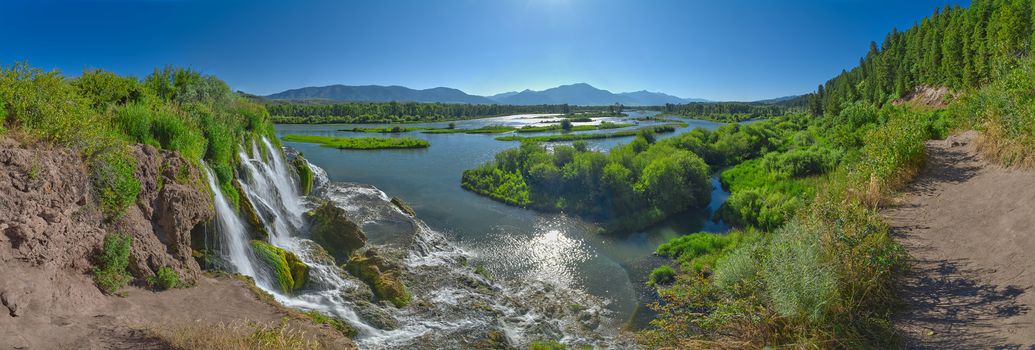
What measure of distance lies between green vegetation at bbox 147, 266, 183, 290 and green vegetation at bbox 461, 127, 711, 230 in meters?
20.0

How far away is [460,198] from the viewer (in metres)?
32.2

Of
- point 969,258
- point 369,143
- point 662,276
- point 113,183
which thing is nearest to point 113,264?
point 113,183

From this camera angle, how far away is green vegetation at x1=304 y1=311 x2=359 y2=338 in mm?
11054

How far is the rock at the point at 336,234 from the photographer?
17531 mm

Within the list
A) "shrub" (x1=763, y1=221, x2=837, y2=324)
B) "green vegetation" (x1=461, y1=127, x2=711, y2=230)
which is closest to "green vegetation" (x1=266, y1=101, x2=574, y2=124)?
"green vegetation" (x1=461, y1=127, x2=711, y2=230)

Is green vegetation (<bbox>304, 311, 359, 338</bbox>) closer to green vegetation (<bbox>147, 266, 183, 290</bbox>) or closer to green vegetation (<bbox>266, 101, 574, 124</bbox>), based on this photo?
green vegetation (<bbox>147, 266, 183, 290</bbox>)

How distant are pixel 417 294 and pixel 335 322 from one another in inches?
155

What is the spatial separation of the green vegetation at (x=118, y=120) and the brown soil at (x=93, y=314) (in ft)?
6.85

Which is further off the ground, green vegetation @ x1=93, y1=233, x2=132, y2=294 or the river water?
green vegetation @ x1=93, y1=233, x2=132, y2=294

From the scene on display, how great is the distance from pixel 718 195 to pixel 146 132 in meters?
33.5

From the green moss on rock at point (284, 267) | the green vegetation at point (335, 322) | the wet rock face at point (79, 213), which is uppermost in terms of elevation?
the wet rock face at point (79, 213)

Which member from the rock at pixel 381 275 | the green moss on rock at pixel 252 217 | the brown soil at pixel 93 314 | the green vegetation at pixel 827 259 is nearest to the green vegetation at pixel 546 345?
the green vegetation at pixel 827 259

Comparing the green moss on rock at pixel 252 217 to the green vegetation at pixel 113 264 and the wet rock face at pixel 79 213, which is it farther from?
the green vegetation at pixel 113 264

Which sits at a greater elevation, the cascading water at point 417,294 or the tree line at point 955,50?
the tree line at point 955,50
